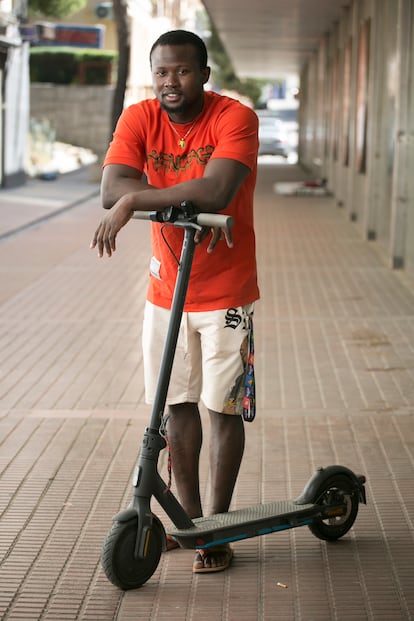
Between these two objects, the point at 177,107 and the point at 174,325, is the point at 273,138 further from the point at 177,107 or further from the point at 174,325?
the point at 174,325

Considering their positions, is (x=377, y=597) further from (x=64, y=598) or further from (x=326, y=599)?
(x=64, y=598)

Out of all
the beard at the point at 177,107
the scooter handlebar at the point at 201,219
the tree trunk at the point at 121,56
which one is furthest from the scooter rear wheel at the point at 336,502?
the tree trunk at the point at 121,56

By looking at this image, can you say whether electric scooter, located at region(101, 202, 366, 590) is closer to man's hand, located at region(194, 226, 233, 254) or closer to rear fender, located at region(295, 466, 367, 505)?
man's hand, located at region(194, 226, 233, 254)

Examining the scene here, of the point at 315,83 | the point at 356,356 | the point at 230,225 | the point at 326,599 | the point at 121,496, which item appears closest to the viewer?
the point at 230,225

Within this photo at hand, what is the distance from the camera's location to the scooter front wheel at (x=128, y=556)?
374 cm

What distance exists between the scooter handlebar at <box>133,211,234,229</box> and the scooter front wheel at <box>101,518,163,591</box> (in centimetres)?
102

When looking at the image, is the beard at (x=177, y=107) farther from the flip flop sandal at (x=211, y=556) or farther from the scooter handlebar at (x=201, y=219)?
the flip flop sandal at (x=211, y=556)

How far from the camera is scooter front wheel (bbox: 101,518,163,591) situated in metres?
3.74

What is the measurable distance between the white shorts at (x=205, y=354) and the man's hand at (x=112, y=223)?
43cm

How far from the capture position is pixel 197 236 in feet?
12.4

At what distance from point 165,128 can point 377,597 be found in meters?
1.79

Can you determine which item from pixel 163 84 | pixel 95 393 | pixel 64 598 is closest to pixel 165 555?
pixel 64 598

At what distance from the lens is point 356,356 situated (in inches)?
307

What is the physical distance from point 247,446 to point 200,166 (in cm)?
220
